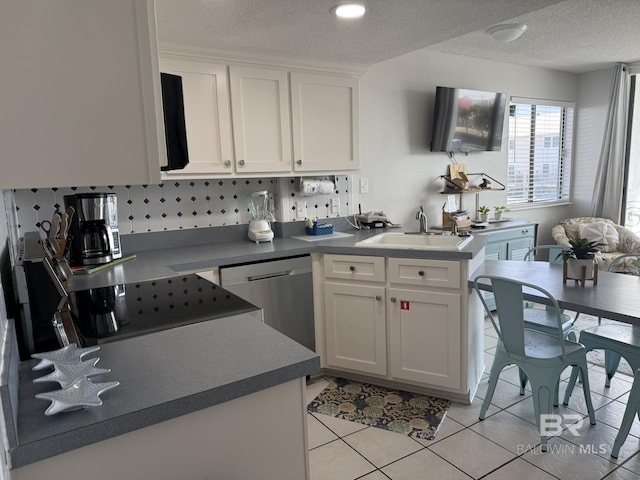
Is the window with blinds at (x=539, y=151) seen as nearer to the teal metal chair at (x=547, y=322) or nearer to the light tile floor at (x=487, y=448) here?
the teal metal chair at (x=547, y=322)

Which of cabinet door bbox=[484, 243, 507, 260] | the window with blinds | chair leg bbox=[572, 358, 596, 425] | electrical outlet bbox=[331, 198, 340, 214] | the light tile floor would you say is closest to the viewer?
the light tile floor

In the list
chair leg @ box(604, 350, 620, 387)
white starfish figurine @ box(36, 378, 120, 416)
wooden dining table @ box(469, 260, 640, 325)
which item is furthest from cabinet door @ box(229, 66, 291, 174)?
chair leg @ box(604, 350, 620, 387)

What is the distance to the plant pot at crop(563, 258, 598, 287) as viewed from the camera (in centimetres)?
227

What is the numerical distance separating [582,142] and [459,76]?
7.41 ft

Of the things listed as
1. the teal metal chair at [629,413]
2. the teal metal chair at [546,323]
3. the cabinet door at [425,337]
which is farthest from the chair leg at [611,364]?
the cabinet door at [425,337]

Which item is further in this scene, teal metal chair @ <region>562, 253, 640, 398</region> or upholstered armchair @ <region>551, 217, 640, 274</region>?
upholstered armchair @ <region>551, 217, 640, 274</region>

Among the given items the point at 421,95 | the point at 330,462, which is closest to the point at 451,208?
the point at 421,95

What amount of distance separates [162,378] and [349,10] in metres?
1.88

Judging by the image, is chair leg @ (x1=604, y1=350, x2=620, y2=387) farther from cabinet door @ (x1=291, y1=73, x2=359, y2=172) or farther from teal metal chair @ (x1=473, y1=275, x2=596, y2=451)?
cabinet door @ (x1=291, y1=73, x2=359, y2=172)

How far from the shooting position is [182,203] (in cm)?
299

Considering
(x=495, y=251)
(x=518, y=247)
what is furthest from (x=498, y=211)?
(x=495, y=251)

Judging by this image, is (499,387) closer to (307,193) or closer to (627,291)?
(627,291)

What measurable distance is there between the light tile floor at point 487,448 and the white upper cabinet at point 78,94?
176 cm

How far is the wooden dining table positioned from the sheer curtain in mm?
3261
